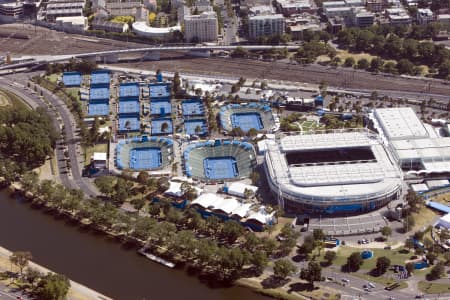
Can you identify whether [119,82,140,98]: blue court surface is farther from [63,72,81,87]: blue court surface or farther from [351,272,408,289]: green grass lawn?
[351,272,408,289]: green grass lawn

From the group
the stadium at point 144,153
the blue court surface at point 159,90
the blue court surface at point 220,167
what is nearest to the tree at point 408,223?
the blue court surface at point 220,167

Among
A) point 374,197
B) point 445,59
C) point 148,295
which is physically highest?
point 445,59

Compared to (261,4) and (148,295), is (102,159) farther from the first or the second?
(261,4)

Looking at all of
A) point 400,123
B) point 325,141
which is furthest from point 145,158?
point 400,123

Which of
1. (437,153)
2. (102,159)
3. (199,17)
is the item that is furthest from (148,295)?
(199,17)

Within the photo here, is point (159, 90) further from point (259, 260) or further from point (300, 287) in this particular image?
point (300, 287)
